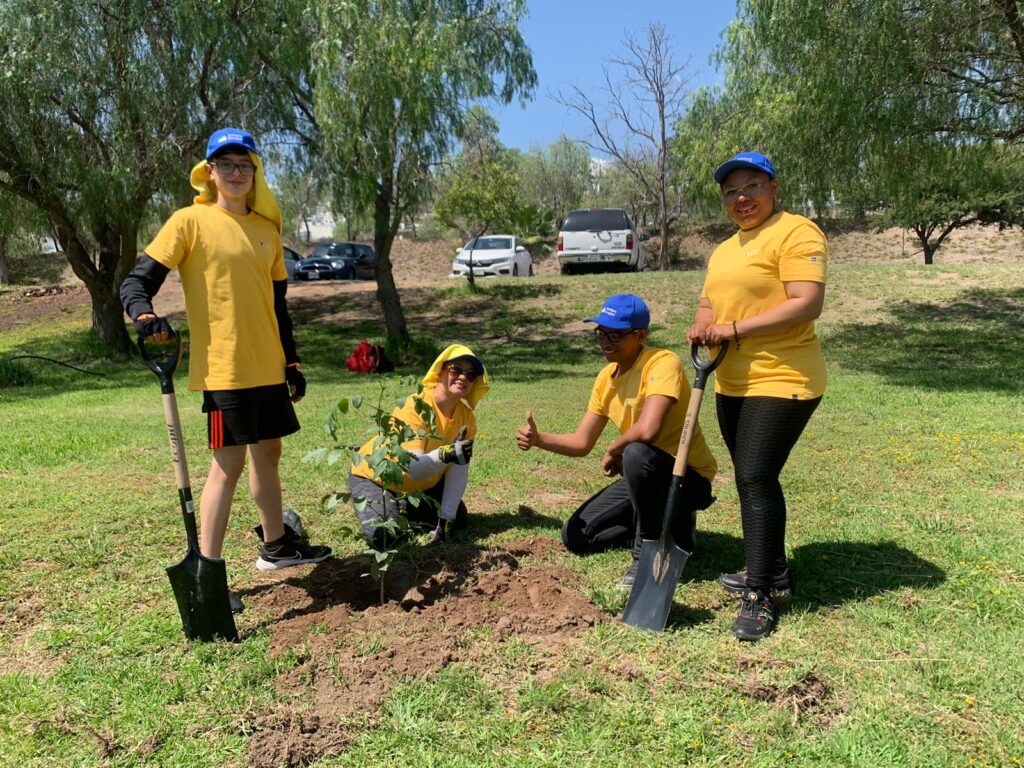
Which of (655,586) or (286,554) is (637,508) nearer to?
(655,586)

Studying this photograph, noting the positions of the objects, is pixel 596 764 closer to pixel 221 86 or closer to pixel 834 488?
pixel 834 488

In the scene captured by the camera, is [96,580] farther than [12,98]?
No

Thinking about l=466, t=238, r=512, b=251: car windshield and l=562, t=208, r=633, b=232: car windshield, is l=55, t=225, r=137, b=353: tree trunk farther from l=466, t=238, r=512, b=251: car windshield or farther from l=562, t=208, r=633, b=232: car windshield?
l=562, t=208, r=633, b=232: car windshield

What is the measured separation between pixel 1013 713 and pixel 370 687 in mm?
2184

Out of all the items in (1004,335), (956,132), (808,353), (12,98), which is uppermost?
(12,98)

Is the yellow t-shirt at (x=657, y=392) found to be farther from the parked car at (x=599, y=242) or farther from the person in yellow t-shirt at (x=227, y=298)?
the parked car at (x=599, y=242)

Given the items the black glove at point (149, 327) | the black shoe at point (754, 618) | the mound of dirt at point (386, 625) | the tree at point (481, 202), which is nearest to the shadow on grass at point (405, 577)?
the mound of dirt at point (386, 625)

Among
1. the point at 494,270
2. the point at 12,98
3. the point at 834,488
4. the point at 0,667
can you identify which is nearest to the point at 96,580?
the point at 0,667

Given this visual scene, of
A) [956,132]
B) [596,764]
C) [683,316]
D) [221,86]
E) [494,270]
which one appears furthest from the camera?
[494,270]

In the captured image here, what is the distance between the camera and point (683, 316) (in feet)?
52.6

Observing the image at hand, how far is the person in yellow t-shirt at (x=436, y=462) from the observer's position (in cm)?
394

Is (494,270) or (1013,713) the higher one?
(494,270)

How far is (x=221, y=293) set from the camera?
3.24m

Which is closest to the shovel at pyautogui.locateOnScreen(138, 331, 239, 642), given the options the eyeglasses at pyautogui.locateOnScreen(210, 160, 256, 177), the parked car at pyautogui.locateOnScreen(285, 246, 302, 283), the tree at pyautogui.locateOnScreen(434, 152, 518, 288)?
the eyeglasses at pyautogui.locateOnScreen(210, 160, 256, 177)
